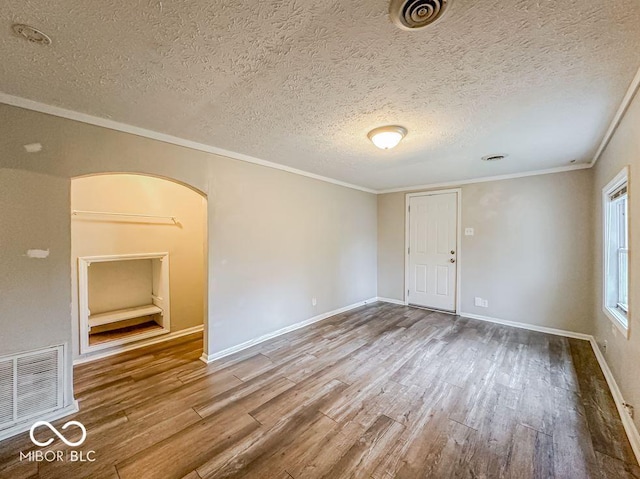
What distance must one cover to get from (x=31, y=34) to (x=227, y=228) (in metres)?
2.02

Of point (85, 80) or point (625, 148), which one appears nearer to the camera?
point (85, 80)

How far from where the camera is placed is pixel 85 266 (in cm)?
296

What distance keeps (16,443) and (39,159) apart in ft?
6.46

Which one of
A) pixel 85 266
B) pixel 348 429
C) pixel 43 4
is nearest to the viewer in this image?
pixel 43 4


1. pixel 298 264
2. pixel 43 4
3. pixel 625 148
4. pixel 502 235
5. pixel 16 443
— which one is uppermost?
pixel 43 4

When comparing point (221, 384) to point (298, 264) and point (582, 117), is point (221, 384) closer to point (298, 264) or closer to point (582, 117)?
point (298, 264)

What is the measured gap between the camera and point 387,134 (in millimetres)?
2355

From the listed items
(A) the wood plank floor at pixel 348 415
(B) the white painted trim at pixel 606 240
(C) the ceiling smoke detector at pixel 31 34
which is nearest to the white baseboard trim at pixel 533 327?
(A) the wood plank floor at pixel 348 415

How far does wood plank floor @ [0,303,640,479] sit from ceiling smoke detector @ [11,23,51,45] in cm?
238

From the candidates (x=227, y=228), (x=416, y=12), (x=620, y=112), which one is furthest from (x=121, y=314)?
(x=620, y=112)

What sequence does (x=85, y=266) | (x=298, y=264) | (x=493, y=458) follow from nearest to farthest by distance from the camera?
(x=493, y=458) < (x=85, y=266) < (x=298, y=264)

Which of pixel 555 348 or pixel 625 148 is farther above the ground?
pixel 625 148

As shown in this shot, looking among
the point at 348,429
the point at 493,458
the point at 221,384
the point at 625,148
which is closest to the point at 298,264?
the point at 221,384

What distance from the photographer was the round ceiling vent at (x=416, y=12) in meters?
1.10
